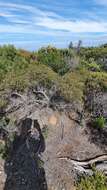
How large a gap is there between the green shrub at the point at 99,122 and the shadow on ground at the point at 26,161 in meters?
2.01

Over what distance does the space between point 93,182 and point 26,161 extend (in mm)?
2248

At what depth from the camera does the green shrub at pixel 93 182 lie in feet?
33.5

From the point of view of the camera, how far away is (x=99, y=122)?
1254 cm

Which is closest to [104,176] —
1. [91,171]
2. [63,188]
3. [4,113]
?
[91,171]

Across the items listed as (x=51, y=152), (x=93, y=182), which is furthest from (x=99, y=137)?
(x=93, y=182)

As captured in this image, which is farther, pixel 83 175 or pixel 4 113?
pixel 4 113

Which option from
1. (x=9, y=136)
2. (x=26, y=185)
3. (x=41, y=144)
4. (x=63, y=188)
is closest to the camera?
(x=63, y=188)

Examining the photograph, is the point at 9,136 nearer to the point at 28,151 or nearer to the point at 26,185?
the point at 28,151

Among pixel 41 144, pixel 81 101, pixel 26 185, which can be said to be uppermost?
pixel 81 101

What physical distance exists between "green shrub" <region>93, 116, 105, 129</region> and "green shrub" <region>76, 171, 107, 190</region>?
2.12 metres

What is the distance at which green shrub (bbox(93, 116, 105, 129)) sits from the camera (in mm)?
12438

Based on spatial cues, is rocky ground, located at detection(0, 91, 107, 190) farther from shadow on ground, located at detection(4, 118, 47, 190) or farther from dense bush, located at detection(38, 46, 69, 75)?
dense bush, located at detection(38, 46, 69, 75)

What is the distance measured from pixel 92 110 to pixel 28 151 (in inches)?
115

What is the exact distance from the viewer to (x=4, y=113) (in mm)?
13383
